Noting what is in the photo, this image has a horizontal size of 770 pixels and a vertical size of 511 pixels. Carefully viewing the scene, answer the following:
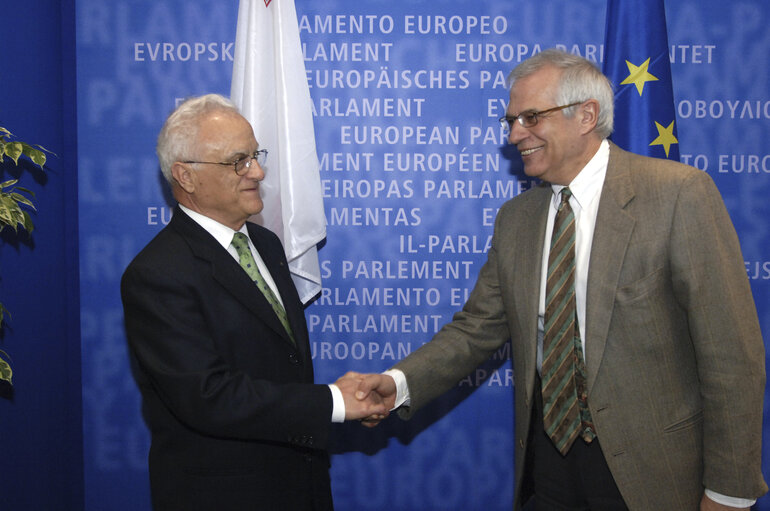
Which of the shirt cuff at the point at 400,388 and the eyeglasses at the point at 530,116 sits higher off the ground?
the eyeglasses at the point at 530,116

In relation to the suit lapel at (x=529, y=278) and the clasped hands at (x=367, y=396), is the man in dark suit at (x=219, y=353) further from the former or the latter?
the suit lapel at (x=529, y=278)

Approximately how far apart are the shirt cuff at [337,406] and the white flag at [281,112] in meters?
1.06

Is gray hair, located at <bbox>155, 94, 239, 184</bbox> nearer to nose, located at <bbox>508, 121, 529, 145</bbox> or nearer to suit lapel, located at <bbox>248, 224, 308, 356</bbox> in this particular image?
suit lapel, located at <bbox>248, 224, 308, 356</bbox>

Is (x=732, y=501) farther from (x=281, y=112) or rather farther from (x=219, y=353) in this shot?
(x=281, y=112)

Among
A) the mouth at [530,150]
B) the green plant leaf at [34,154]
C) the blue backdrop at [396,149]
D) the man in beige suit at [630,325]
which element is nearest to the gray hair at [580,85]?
the man in beige suit at [630,325]

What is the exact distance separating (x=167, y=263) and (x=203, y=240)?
0.15m

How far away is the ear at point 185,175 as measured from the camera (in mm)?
2002

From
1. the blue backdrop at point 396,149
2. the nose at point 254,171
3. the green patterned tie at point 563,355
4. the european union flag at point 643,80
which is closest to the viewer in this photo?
the green patterned tie at point 563,355

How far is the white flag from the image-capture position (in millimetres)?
2895

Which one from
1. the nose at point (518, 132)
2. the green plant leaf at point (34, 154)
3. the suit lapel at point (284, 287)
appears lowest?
the suit lapel at point (284, 287)

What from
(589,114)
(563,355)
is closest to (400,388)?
(563,355)

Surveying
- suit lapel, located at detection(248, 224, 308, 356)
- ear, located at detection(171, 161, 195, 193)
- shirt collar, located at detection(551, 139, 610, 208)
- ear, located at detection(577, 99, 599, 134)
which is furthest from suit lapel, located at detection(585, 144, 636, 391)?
ear, located at detection(171, 161, 195, 193)

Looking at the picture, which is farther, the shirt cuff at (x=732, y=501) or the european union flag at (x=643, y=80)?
the european union flag at (x=643, y=80)

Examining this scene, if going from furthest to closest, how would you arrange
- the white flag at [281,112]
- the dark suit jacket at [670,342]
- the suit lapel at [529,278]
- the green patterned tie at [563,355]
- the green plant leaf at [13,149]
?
1. the white flag at [281,112]
2. the green plant leaf at [13,149]
3. the suit lapel at [529,278]
4. the green patterned tie at [563,355]
5. the dark suit jacket at [670,342]
